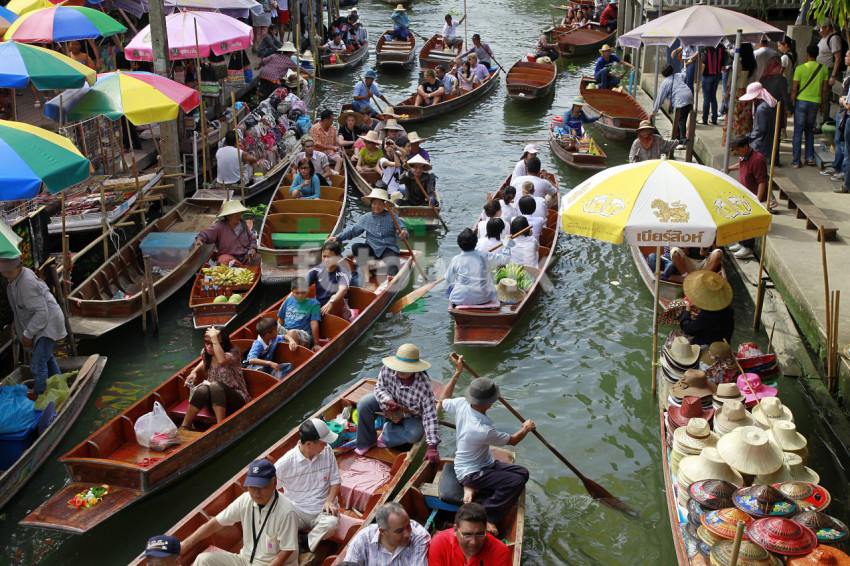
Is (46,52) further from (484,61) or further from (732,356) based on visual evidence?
(484,61)

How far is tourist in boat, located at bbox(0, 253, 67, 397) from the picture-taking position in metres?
8.08

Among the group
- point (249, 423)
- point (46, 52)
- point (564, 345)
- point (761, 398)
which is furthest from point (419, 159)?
point (761, 398)

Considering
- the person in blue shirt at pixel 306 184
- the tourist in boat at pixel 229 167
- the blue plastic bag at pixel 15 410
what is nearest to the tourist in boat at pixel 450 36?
the tourist in boat at pixel 229 167

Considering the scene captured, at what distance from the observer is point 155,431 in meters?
7.46

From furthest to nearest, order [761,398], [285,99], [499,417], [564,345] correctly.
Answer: [285,99] → [564,345] → [499,417] → [761,398]

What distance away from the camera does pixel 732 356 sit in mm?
7754

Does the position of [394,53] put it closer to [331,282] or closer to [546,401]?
[331,282]

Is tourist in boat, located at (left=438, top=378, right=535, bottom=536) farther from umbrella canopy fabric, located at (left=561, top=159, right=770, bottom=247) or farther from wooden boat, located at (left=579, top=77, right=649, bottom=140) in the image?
wooden boat, located at (left=579, top=77, right=649, bottom=140)

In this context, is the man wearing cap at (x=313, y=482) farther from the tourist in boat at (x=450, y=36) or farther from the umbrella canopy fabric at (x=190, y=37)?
the tourist in boat at (x=450, y=36)

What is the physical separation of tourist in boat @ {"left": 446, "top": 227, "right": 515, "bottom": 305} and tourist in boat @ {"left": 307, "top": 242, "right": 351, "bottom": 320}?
4.35 feet

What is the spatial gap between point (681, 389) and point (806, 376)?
107 inches

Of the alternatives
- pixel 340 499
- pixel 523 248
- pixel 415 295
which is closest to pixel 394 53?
pixel 523 248

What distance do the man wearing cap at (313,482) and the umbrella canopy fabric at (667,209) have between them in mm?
3104

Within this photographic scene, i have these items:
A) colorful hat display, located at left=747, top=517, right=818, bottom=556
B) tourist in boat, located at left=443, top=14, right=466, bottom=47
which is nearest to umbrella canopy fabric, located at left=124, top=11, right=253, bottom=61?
tourist in boat, located at left=443, top=14, right=466, bottom=47
